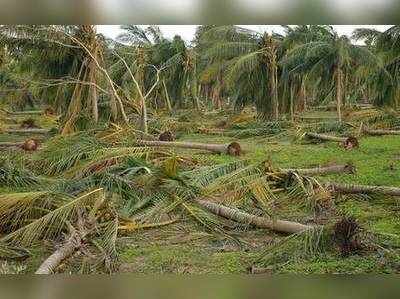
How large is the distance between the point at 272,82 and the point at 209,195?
613mm

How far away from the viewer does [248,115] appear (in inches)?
116

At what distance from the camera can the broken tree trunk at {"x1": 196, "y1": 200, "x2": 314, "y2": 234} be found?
275cm

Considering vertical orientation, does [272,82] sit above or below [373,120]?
above

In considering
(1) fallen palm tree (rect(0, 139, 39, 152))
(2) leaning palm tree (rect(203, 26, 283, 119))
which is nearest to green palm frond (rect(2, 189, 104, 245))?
(1) fallen palm tree (rect(0, 139, 39, 152))

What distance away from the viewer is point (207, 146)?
289 centimetres

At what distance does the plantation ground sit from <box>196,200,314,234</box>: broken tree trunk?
1.1 inches

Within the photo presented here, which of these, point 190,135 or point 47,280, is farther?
point 190,135

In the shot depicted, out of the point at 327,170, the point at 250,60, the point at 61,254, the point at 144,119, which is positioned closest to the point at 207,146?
the point at 144,119

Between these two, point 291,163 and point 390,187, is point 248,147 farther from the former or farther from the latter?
point 390,187

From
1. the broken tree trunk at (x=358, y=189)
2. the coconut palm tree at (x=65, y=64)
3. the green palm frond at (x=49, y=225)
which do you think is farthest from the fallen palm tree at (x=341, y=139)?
the green palm frond at (x=49, y=225)

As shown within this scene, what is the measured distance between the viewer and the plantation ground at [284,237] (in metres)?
2.72

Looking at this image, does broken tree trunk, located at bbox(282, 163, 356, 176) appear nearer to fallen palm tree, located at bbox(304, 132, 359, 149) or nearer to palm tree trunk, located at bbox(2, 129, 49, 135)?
fallen palm tree, located at bbox(304, 132, 359, 149)
